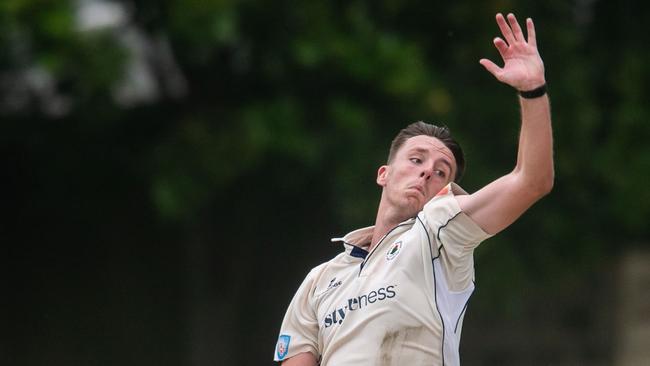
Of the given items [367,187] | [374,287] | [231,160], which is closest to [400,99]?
[367,187]

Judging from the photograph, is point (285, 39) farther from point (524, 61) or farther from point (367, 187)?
point (524, 61)

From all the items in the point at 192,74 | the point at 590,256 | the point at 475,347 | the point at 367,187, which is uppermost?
the point at 192,74

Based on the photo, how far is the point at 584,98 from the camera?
526 inches

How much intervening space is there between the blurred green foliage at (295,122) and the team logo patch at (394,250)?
20.6 feet

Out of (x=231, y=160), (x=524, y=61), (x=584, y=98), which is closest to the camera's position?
(x=524, y=61)

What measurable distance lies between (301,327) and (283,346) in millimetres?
137

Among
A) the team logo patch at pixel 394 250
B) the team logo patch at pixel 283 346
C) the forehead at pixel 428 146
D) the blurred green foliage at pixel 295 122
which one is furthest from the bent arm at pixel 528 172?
the blurred green foliage at pixel 295 122

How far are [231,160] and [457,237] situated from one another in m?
7.34

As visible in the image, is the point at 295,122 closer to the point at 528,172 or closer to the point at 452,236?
the point at 452,236

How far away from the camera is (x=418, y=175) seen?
5.23m

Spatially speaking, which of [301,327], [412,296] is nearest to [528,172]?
[412,296]

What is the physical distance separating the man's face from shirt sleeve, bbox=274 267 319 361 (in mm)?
498

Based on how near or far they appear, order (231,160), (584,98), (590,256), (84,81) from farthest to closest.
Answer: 1. (590,256)
2. (584,98)
3. (231,160)
4. (84,81)

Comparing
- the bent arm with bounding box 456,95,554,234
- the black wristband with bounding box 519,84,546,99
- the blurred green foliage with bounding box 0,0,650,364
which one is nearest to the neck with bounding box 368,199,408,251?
the bent arm with bounding box 456,95,554,234
